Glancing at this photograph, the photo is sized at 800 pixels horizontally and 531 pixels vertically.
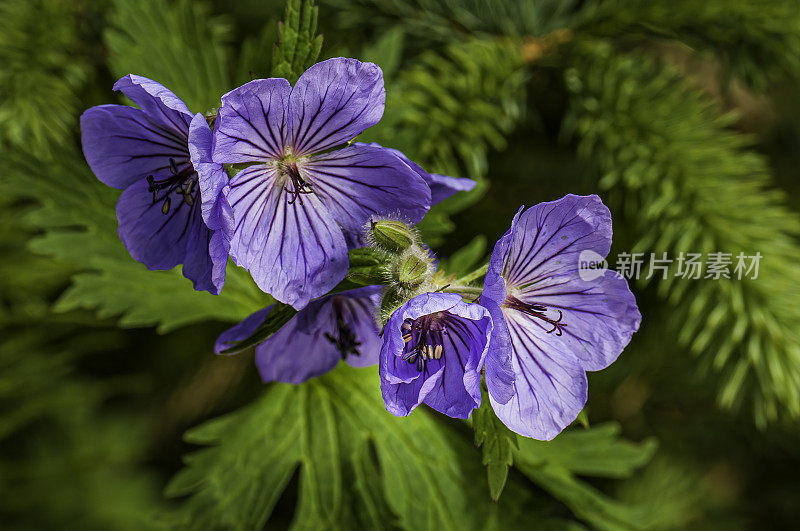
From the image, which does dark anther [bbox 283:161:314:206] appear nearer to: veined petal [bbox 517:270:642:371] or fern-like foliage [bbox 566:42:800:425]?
veined petal [bbox 517:270:642:371]

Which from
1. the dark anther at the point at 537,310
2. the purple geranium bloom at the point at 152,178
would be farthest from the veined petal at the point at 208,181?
the dark anther at the point at 537,310

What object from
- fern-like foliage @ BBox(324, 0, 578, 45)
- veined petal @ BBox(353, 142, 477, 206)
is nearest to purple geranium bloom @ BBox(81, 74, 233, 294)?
veined petal @ BBox(353, 142, 477, 206)

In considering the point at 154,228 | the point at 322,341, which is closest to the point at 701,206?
the point at 322,341

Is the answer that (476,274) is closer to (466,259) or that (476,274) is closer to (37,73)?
(466,259)

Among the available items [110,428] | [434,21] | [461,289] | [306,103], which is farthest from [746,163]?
[110,428]

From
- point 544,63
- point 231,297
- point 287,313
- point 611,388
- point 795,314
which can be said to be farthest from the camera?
point 611,388

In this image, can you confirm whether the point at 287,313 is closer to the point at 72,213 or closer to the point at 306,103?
the point at 306,103
